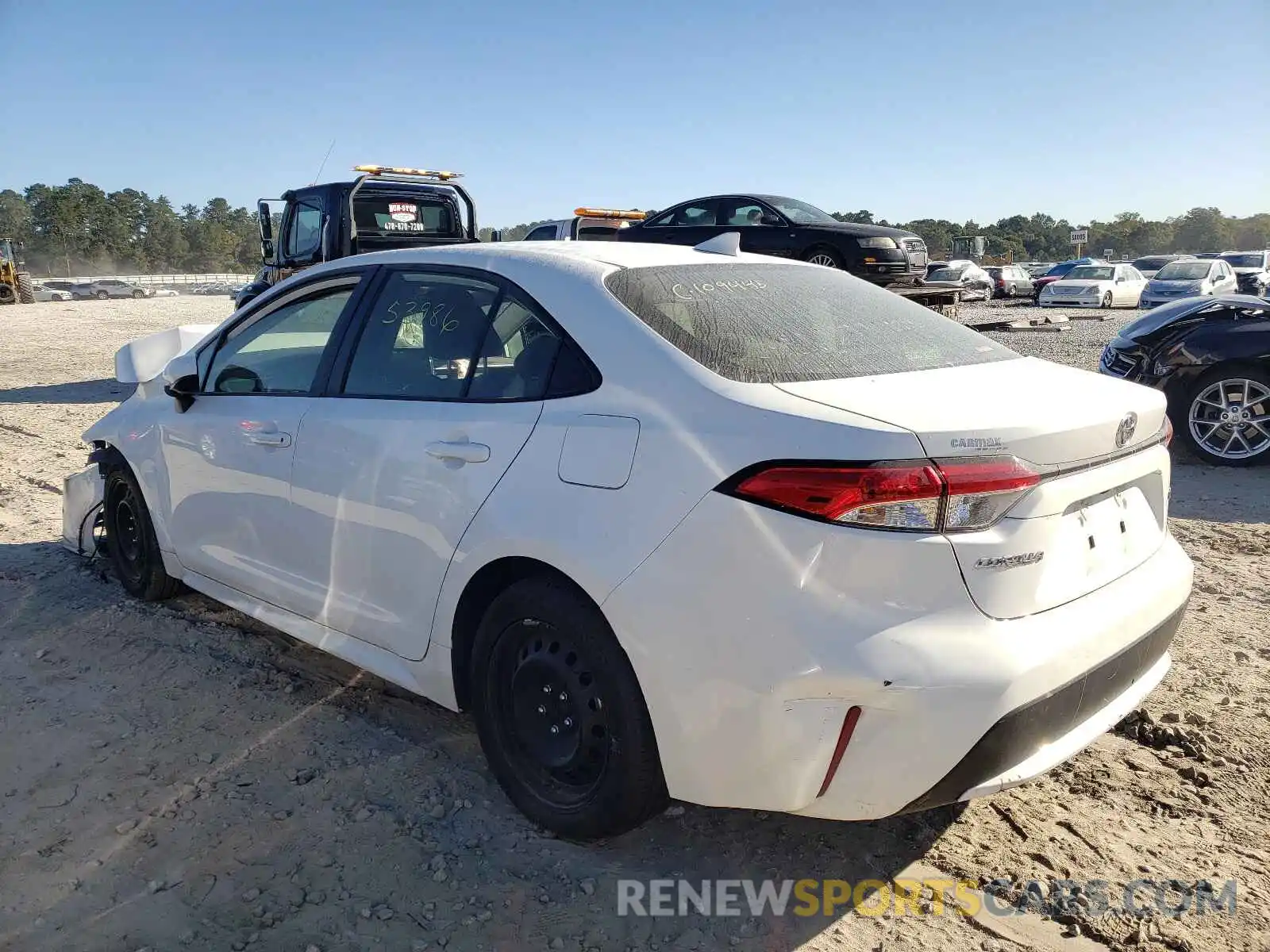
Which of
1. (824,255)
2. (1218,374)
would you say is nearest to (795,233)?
(824,255)

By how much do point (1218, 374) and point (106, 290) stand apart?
54981mm

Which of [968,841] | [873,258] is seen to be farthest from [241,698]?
[873,258]

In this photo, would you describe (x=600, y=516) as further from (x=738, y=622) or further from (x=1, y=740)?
(x=1, y=740)

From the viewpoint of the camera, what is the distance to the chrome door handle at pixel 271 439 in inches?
136

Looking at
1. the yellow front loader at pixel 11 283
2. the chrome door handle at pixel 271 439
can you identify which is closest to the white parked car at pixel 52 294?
the yellow front loader at pixel 11 283

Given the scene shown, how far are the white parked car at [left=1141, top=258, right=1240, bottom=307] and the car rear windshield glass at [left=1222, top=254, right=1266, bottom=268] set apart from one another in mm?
2887

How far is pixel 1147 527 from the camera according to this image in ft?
8.82

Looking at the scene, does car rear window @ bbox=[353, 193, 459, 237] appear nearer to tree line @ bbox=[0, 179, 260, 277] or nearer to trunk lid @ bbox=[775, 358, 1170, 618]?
trunk lid @ bbox=[775, 358, 1170, 618]

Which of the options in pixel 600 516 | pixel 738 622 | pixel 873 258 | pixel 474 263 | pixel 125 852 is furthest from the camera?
pixel 873 258

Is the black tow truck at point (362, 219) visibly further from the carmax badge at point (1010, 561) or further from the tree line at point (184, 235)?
the tree line at point (184, 235)

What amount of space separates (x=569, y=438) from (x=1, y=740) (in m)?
2.33

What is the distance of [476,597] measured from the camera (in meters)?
2.82

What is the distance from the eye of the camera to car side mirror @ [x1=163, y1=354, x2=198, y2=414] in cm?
400

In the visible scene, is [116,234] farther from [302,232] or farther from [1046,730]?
[1046,730]
